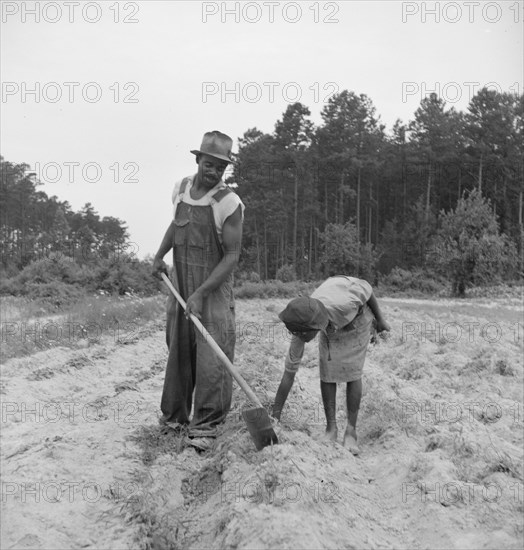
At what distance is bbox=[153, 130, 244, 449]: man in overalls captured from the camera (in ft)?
14.5

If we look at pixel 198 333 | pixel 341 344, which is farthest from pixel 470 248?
pixel 198 333

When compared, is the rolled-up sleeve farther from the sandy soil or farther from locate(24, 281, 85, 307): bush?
locate(24, 281, 85, 307): bush

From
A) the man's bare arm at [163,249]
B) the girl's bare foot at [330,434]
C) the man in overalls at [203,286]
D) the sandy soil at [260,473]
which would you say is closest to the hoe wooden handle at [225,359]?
the man in overalls at [203,286]

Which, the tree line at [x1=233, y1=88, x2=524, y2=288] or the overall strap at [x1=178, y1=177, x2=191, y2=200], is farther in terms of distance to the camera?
the tree line at [x1=233, y1=88, x2=524, y2=288]

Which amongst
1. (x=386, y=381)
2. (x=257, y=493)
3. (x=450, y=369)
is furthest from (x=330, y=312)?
(x=450, y=369)

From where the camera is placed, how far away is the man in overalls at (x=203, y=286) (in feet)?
14.5

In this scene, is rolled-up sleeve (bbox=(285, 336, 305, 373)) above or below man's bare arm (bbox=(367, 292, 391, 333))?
below

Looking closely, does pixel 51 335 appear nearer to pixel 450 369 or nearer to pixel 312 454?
pixel 450 369

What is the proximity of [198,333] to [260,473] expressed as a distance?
132 cm

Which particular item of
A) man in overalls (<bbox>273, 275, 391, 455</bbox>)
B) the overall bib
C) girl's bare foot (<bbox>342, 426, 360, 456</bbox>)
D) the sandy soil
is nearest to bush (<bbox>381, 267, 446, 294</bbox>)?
the sandy soil

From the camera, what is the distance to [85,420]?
5012mm

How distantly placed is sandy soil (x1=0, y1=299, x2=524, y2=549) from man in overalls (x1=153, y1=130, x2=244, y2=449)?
210 millimetres

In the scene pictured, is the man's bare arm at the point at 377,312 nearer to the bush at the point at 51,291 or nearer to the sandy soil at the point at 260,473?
Result: the sandy soil at the point at 260,473

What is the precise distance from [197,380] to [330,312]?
1.06 metres
